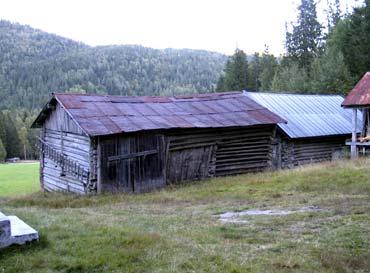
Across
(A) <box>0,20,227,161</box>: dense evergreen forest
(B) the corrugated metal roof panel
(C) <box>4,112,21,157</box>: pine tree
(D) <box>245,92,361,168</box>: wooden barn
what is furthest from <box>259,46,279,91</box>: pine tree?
(A) <box>0,20,227,161</box>: dense evergreen forest

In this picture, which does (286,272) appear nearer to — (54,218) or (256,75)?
(54,218)

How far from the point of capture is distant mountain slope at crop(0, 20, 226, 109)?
15012cm

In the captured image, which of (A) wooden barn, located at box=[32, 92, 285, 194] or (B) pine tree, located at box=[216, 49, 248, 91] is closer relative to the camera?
(A) wooden barn, located at box=[32, 92, 285, 194]

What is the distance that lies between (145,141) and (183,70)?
475ft

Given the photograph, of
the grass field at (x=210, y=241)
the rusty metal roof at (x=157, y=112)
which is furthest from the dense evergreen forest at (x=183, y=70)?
the grass field at (x=210, y=241)

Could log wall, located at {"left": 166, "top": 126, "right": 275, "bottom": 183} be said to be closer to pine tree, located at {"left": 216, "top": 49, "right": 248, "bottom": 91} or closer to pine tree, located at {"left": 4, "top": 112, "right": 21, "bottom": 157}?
pine tree, located at {"left": 216, "top": 49, "right": 248, "bottom": 91}

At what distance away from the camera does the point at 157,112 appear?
21109 mm

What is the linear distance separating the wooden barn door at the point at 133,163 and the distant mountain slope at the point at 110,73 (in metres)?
→ 116

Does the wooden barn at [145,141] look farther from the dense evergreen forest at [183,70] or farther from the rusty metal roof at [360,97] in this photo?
the dense evergreen forest at [183,70]

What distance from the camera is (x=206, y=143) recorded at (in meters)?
21.1

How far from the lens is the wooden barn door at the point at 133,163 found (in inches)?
712

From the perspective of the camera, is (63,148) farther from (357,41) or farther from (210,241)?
(357,41)

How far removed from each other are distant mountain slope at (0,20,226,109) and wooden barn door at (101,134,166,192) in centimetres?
11604

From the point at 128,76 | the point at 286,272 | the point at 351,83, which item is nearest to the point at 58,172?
the point at 286,272
